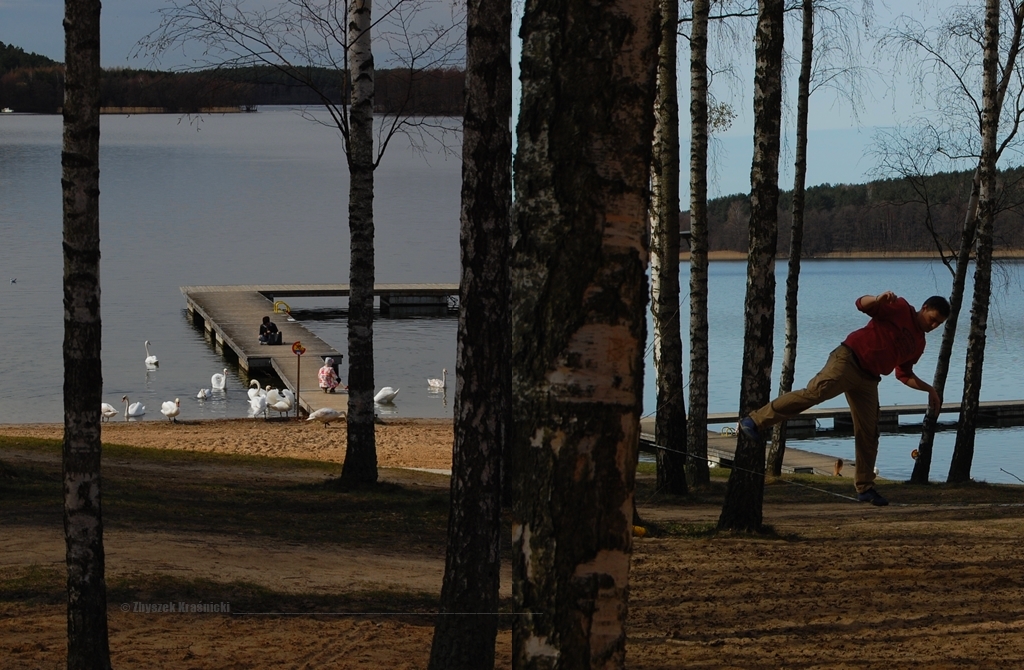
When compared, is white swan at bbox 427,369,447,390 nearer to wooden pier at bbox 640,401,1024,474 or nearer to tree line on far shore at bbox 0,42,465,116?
wooden pier at bbox 640,401,1024,474

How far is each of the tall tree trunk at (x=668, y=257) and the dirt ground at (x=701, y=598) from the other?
5.67 feet

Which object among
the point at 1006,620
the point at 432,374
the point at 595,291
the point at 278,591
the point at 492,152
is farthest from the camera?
the point at 432,374

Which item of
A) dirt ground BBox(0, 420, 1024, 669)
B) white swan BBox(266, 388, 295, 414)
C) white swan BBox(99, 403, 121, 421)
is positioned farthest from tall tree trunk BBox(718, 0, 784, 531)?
white swan BBox(99, 403, 121, 421)

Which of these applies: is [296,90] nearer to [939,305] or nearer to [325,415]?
[939,305]

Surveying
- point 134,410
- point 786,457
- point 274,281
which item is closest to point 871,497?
point 786,457

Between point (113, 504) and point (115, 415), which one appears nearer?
point (113, 504)

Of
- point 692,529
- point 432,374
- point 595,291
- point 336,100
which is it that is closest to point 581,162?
point 595,291

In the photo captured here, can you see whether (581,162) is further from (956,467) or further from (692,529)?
(956,467)

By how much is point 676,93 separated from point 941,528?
5.56 meters

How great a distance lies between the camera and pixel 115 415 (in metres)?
27.5

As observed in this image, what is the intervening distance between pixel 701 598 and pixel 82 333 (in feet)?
15.9

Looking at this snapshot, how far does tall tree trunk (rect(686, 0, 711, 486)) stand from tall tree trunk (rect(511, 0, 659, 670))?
1083cm

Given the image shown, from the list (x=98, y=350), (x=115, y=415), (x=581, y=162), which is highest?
(x=581, y=162)

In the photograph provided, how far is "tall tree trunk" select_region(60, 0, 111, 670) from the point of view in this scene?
522 centimetres
